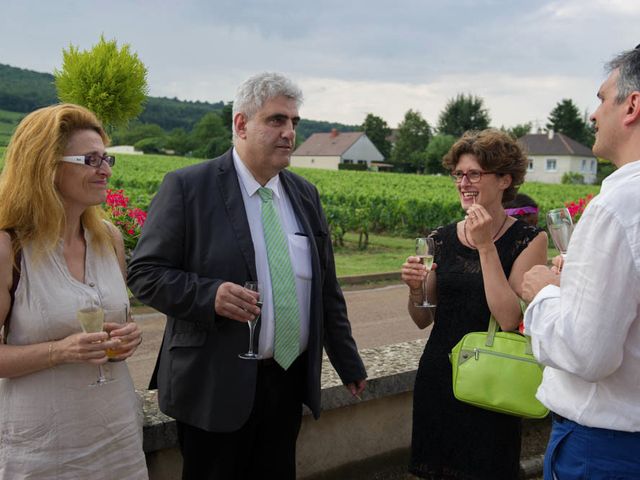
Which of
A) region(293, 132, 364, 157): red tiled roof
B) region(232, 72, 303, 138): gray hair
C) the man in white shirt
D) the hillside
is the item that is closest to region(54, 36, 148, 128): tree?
region(232, 72, 303, 138): gray hair

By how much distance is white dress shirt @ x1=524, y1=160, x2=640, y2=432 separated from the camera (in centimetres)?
173

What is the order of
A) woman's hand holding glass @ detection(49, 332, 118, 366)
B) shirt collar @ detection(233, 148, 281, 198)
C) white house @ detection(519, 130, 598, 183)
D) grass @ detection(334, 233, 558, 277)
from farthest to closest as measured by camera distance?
white house @ detection(519, 130, 598, 183) → grass @ detection(334, 233, 558, 277) → shirt collar @ detection(233, 148, 281, 198) → woman's hand holding glass @ detection(49, 332, 118, 366)

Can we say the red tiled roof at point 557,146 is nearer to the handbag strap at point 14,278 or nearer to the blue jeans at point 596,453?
the blue jeans at point 596,453

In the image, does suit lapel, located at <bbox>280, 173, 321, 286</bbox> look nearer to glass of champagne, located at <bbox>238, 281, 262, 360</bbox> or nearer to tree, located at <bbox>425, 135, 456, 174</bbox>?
glass of champagne, located at <bbox>238, 281, 262, 360</bbox>

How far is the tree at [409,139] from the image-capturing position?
101 meters

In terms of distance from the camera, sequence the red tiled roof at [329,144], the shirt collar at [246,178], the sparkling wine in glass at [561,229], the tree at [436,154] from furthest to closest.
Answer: the red tiled roof at [329,144], the tree at [436,154], the shirt collar at [246,178], the sparkling wine in glass at [561,229]

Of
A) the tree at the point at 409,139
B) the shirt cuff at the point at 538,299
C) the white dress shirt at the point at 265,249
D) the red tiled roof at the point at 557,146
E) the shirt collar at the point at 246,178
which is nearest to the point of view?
the shirt cuff at the point at 538,299

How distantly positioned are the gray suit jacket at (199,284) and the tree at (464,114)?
105194mm

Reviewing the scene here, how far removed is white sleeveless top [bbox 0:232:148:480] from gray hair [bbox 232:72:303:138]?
1.06m

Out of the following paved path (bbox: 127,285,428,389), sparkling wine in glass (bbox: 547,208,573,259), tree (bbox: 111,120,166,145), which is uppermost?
tree (bbox: 111,120,166,145)

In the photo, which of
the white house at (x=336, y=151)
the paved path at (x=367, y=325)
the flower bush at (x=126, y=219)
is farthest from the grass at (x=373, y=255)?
the white house at (x=336, y=151)

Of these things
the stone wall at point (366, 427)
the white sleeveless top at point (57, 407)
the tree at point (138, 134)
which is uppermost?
the tree at point (138, 134)

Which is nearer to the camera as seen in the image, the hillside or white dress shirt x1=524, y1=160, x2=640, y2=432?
white dress shirt x1=524, y1=160, x2=640, y2=432

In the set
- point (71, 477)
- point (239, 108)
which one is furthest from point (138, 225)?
point (71, 477)
